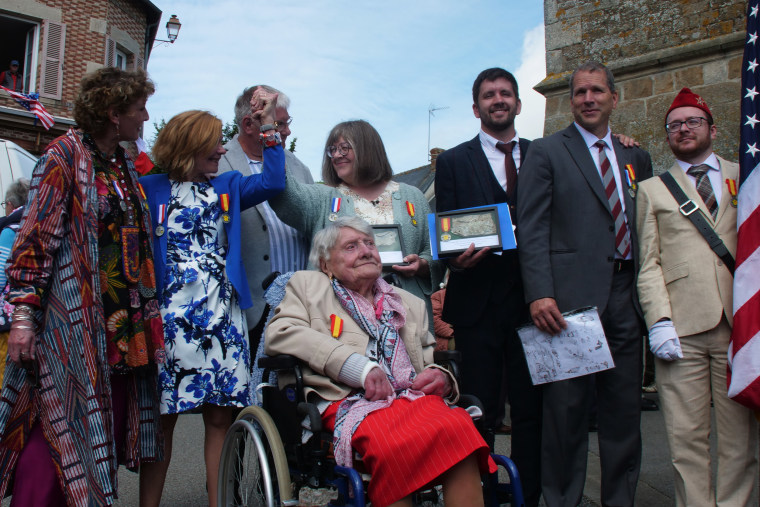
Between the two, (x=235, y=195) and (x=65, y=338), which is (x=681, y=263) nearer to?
(x=235, y=195)

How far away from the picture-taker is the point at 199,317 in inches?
119

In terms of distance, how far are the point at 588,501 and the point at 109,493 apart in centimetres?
277

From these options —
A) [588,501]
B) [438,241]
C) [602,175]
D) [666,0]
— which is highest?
[666,0]

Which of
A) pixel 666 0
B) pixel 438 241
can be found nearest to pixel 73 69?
pixel 666 0

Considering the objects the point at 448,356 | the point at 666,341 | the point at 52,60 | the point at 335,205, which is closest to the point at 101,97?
the point at 335,205

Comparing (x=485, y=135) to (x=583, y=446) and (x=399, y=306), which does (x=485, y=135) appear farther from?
(x=583, y=446)

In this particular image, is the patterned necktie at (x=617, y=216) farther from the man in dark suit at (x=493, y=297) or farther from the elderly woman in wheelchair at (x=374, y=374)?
the elderly woman in wheelchair at (x=374, y=374)

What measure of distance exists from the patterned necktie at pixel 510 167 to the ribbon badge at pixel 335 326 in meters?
1.29

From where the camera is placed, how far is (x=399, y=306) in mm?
3045

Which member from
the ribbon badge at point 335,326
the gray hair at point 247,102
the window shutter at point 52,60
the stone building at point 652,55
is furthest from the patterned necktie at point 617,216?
the window shutter at point 52,60

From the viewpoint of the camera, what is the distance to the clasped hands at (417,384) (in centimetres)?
261

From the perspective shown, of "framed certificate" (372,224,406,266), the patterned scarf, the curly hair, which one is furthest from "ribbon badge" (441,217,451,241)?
the curly hair

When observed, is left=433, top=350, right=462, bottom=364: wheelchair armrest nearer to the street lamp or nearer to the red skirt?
the red skirt

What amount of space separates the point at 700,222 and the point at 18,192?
447cm
